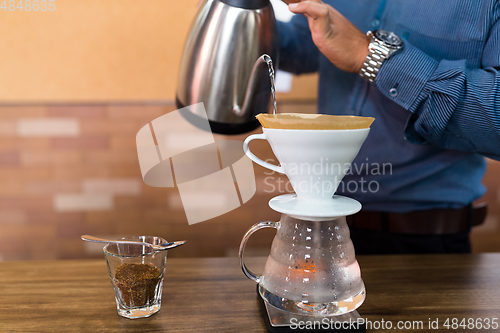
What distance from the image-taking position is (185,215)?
60.9 inches

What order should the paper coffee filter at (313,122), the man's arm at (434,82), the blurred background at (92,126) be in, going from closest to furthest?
the paper coffee filter at (313,122)
the man's arm at (434,82)
the blurred background at (92,126)

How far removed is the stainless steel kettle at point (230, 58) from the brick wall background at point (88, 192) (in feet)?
2.12

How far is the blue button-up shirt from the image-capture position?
0.74 metres

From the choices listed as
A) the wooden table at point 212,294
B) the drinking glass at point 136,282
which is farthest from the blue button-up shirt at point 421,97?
the drinking glass at point 136,282

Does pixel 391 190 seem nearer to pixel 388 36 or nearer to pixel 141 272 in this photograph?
pixel 388 36

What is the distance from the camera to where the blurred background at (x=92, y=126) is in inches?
54.3

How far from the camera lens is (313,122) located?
1.45ft

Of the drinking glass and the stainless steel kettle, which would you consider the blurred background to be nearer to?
the stainless steel kettle

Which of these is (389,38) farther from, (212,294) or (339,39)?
(212,294)

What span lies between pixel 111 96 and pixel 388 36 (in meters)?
1.05

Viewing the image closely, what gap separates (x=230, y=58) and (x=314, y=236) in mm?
436

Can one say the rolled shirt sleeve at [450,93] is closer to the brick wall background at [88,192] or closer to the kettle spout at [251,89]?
the kettle spout at [251,89]

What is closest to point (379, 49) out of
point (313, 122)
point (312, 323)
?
point (313, 122)

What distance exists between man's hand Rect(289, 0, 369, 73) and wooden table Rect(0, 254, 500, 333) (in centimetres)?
42
